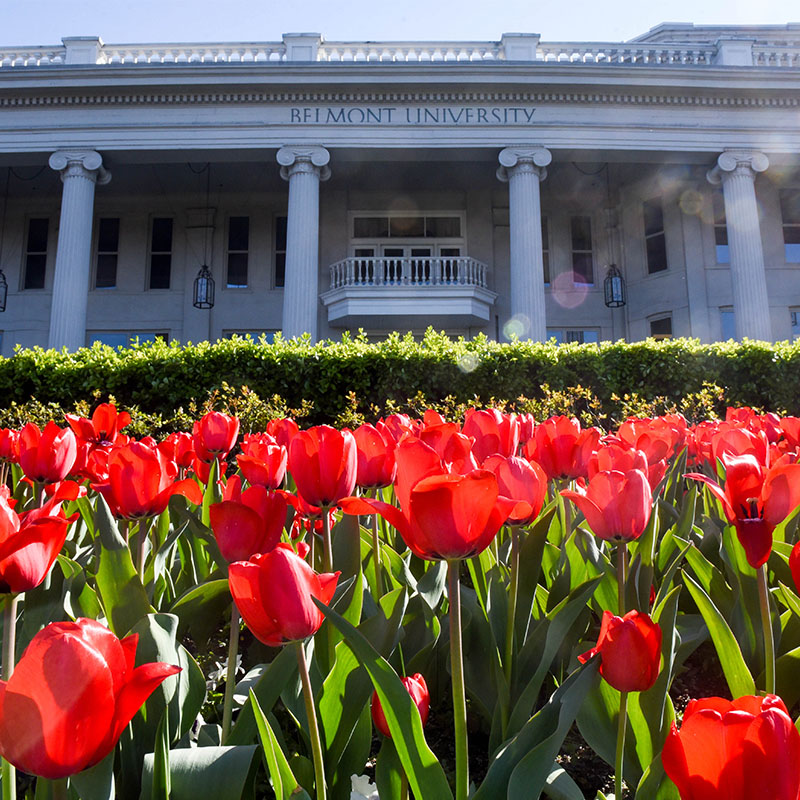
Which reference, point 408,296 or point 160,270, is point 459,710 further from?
point 160,270

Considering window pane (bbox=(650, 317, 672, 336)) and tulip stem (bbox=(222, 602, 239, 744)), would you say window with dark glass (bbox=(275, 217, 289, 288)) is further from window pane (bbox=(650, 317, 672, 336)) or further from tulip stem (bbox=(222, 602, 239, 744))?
tulip stem (bbox=(222, 602, 239, 744))

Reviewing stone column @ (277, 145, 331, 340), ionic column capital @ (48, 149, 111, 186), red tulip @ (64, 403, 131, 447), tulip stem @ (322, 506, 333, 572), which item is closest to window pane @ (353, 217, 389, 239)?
stone column @ (277, 145, 331, 340)

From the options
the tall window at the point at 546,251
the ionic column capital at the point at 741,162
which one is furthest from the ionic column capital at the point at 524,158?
the ionic column capital at the point at 741,162

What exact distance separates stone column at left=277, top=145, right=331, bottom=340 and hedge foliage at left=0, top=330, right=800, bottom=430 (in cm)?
697

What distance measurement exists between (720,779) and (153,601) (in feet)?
4.00

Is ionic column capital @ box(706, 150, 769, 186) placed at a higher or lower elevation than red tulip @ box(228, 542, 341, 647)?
higher

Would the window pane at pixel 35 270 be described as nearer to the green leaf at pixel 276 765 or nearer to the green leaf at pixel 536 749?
the green leaf at pixel 276 765

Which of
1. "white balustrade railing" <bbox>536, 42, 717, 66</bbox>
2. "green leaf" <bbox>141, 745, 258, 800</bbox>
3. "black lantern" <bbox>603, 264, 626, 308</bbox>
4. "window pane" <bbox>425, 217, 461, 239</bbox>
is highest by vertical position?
"white balustrade railing" <bbox>536, 42, 717, 66</bbox>

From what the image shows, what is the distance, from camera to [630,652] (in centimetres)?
73

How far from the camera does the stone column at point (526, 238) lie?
15.0 metres

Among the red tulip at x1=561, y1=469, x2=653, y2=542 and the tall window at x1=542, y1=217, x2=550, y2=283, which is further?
the tall window at x1=542, y1=217, x2=550, y2=283

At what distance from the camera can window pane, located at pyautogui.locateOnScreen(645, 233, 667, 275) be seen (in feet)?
62.5

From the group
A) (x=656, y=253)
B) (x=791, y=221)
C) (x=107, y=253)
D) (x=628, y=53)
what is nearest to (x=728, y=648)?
(x=628, y=53)

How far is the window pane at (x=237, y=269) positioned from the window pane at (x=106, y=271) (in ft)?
11.9
